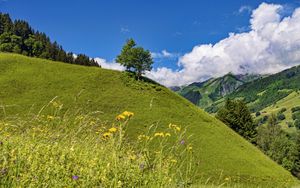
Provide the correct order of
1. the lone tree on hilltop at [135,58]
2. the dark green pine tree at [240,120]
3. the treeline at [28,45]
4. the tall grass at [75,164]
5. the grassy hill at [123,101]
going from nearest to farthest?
the tall grass at [75,164], the grassy hill at [123,101], the lone tree on hilltop at [135,58], the dark green pine tree at [240,120], the treeline at [28,45]

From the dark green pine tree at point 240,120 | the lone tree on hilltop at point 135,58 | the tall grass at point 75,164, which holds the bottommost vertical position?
the tall grass at point 75,164

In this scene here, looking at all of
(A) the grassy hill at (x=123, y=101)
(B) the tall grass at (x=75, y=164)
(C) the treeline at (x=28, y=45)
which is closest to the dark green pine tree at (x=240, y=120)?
(A) the grassy hill at (x=123, y=101)

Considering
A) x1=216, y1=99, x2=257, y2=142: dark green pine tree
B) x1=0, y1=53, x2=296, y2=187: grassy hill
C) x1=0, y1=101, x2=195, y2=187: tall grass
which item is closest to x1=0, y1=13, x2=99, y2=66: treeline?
x1=0, y1=53, x2=296, y2=187: grassy hill

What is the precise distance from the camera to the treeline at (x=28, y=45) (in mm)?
123125

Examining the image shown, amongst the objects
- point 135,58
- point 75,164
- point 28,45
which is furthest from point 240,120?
point 75,164

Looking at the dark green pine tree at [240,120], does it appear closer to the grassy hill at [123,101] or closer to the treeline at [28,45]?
the grassy hill at [123,101]

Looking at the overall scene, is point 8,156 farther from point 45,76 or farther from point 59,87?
point 45,76

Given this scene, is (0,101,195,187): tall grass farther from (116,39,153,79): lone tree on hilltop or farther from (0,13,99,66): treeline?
(0,13,99,66): treeline

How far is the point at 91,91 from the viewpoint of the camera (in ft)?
237

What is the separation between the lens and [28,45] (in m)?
138

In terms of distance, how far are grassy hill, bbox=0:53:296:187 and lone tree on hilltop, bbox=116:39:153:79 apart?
3051 mm

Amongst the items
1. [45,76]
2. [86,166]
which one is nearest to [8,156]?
[86,166]

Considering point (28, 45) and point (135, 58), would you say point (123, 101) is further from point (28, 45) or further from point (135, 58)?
point (28, 45)

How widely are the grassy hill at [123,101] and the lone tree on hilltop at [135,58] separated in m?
3.05
